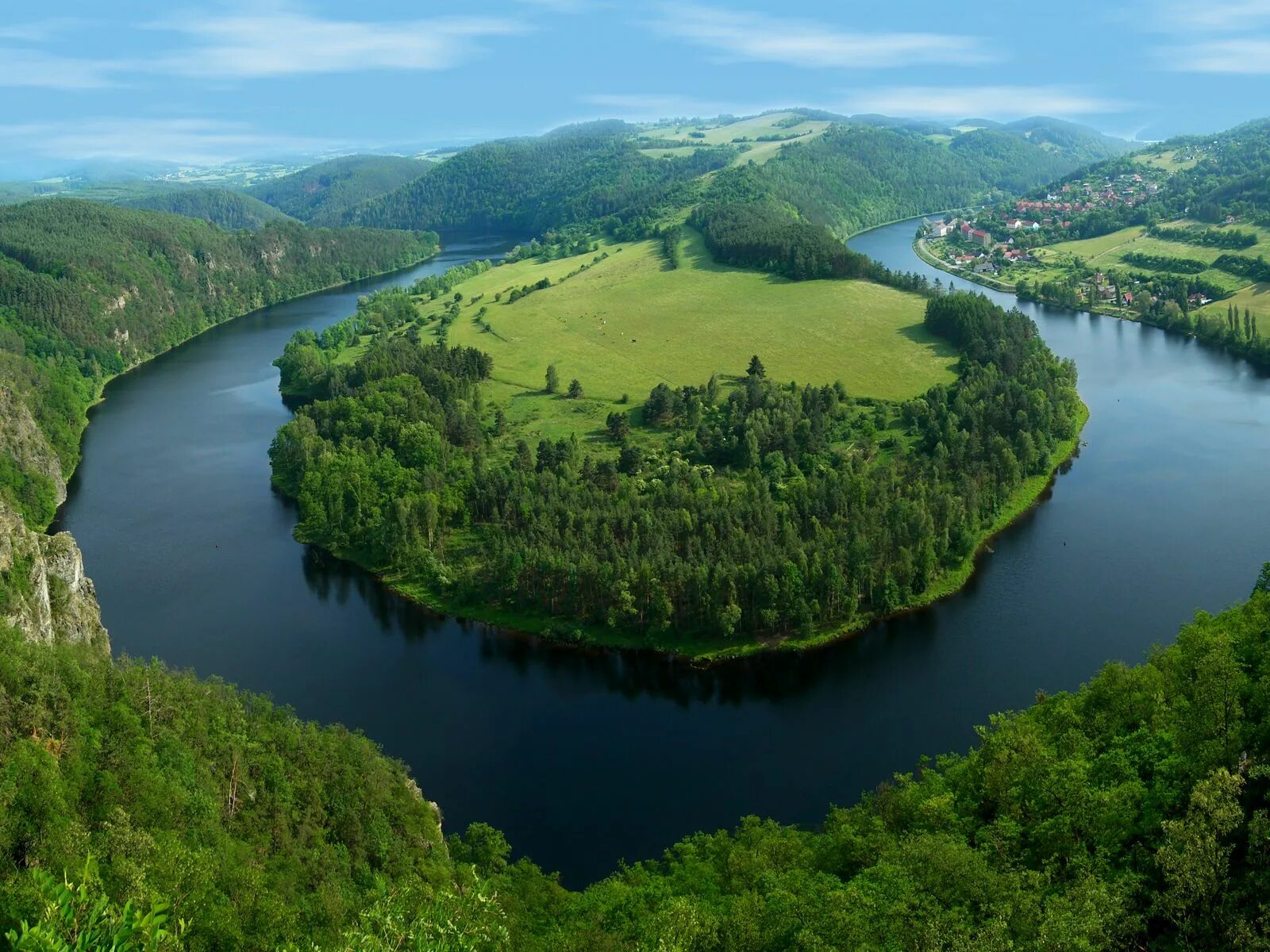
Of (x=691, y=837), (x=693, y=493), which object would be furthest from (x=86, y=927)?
(x=693, y=493)

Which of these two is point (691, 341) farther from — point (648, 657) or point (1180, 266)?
point (1180, 266)

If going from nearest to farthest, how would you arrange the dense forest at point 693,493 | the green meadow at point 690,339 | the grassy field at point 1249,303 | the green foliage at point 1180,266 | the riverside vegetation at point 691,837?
the riverside vegetation at point 691,837
the dense forest at point 693,493
the green meadow at point 690,339
the grassy field at point 1249,303
the green foliage at point 1180,266

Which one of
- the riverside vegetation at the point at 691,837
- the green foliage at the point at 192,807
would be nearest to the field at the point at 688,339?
the riverside vegetation at the point at 691,837

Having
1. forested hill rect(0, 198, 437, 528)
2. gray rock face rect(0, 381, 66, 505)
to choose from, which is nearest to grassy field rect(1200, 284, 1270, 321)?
gray rock face rect(0, 381, 66, 505)

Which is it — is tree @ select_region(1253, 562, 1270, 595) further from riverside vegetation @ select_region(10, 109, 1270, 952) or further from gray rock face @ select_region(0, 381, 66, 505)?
gray rock face @ select_region(0, 381, 66, 505)

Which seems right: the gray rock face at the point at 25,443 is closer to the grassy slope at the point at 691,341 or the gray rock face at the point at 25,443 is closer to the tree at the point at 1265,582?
the grassy slope at the point at 691,341

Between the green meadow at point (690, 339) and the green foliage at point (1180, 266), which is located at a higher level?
the green foliage at point (1180, 266)
